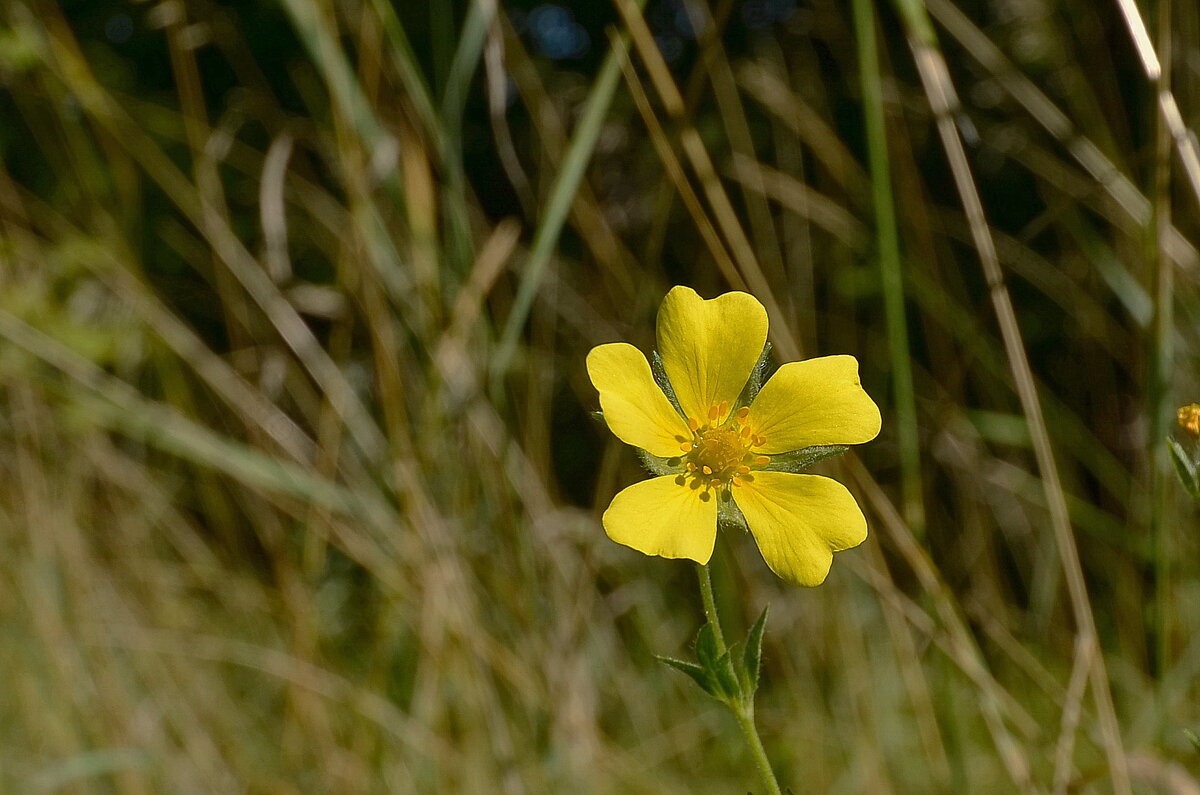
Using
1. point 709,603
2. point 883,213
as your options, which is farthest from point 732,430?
point 883,213

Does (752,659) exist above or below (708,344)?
below

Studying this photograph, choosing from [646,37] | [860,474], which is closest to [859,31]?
[646,37]

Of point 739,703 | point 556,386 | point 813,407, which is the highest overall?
point 813,407

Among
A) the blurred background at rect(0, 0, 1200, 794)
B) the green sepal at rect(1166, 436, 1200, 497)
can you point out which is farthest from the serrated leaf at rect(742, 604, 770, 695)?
the blurred background at rect(0, 0, 1200, 794)

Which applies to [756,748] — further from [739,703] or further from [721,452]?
[721,452]

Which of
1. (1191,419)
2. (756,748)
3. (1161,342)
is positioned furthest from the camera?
(1161,342)

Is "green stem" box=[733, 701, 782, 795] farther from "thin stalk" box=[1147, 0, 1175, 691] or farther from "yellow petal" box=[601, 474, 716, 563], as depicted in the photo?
"thin stalk" box=[1147, 0, 1175, 691]

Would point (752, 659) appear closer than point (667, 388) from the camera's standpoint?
Yes
